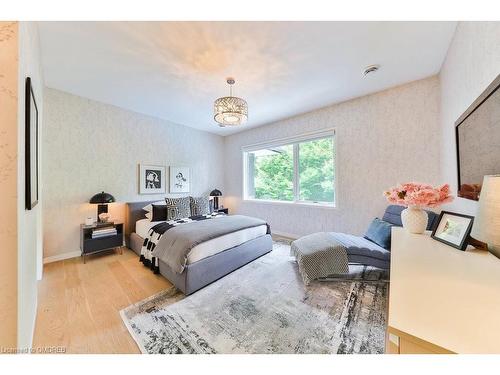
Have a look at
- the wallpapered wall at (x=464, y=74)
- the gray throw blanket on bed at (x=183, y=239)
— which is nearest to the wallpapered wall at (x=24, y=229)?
the gray throw blanket on bed at (x=183, y=239)

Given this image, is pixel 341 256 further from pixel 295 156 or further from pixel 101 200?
pixel 101 200

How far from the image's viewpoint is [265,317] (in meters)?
1.64

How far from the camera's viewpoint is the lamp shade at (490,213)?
31.3 inches

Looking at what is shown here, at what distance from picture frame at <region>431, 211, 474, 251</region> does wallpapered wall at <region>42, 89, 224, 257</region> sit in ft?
13.3

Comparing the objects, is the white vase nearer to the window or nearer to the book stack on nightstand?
the window

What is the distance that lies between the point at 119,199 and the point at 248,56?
3.11 meters

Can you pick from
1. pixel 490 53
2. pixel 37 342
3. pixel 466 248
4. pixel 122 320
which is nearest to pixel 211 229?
pixel 122 320

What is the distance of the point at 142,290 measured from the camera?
6.71 ft

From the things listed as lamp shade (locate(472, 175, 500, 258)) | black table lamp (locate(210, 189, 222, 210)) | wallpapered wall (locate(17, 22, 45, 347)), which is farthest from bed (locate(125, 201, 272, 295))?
lamp shade (locate(472, 175, 500, 258))

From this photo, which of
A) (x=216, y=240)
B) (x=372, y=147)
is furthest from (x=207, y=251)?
(x=372, y=147)

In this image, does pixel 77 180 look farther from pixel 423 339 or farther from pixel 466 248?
pixel 466 248

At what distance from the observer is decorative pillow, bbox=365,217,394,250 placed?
2231 mm

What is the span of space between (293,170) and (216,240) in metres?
2.30

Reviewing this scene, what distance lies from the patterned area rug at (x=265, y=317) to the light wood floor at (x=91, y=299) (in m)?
0.13
